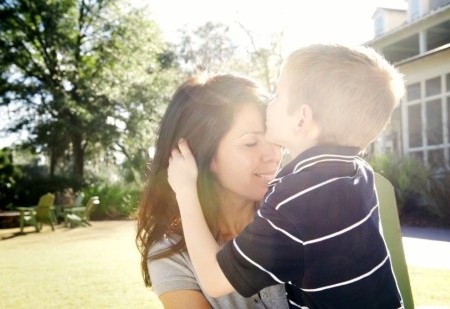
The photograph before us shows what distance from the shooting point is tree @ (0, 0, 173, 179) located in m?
29.6

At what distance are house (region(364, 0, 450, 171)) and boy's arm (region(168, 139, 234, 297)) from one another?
14.1 meters

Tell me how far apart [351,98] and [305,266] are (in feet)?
1.98

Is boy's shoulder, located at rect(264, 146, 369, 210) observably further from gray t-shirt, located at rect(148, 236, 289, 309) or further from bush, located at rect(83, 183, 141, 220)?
bush, located at rect(83, 183, 141, 220)

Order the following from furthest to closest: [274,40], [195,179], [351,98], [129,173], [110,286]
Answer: [274,40] < [129,173] < [110,286] < [195,179] < [351,98]

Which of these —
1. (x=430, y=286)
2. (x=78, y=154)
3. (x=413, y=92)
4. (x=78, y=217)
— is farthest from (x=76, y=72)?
(x=430, y=286)

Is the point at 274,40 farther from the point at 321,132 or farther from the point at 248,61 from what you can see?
the point at 321,132

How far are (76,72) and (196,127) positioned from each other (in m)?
29.9

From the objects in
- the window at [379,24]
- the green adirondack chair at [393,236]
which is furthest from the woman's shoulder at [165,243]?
the window at [379,24]

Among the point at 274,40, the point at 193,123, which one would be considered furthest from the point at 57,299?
the point at 274,40

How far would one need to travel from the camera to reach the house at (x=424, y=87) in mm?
17312

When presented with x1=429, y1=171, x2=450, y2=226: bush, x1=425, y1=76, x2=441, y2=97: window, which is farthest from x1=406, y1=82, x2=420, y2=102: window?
x1=429, y1=171, x2=450, y2=226: bush

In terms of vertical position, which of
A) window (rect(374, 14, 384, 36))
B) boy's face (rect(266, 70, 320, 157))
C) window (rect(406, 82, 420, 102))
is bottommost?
boy's face (rect(266, 70, 320, 157))

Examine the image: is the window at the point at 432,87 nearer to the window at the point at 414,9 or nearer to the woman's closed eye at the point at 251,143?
the window at the point at 414,9

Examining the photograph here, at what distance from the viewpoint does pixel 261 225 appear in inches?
63.4
